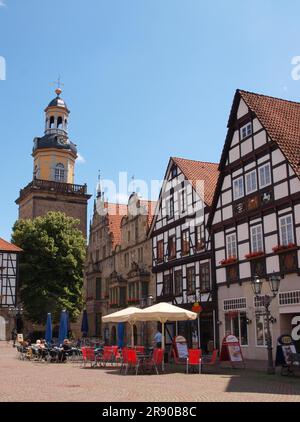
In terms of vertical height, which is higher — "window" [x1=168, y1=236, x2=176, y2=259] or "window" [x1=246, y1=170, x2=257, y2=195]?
"window" [x1=246, y1=170, x2=257, y2=195]

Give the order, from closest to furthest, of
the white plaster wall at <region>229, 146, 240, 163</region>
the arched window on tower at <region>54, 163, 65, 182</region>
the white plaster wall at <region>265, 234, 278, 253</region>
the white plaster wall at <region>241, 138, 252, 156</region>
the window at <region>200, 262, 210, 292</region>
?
1. the white plaster wall at <region>265, 234, 278, 253</region>
2. the white plaster wall at <region>241, 138, 252, 156</region>
3. the white plaster wall at <region>229, 146, 240, 163</region>
4. the window at <region>200, 262, 210, 292</region>
5. the arched window on tower at <region>54, 163, 65, 182</region>

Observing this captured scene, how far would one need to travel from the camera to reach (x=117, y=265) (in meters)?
45.1

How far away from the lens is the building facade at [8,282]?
48.6 meters

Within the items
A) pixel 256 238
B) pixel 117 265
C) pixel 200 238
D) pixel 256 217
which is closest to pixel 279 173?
pixel 256 217

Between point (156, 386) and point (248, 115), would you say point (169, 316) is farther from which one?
point (248, 115)

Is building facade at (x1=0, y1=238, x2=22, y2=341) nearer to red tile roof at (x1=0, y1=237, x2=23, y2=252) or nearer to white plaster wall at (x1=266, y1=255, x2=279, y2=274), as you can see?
red tile roof at (x1=0, y1=237, x2=23, y2=252)

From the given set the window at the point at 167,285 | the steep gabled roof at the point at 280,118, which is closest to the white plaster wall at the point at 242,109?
the steep gabled roof at the point at 280,118

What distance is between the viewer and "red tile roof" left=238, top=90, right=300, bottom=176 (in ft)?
80.7

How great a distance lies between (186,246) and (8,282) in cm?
2298

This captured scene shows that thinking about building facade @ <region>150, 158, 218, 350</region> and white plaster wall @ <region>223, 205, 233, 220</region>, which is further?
building facade @ <region>150, 158, 218, 350</region>

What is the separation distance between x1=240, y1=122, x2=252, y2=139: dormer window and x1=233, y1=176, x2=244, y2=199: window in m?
2.21

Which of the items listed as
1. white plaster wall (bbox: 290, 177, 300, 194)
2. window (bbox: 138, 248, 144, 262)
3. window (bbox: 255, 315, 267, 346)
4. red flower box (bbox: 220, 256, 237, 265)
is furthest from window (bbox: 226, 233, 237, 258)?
window (bbox: 138, 248, 144, 262)

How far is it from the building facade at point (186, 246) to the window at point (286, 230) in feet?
21.1
